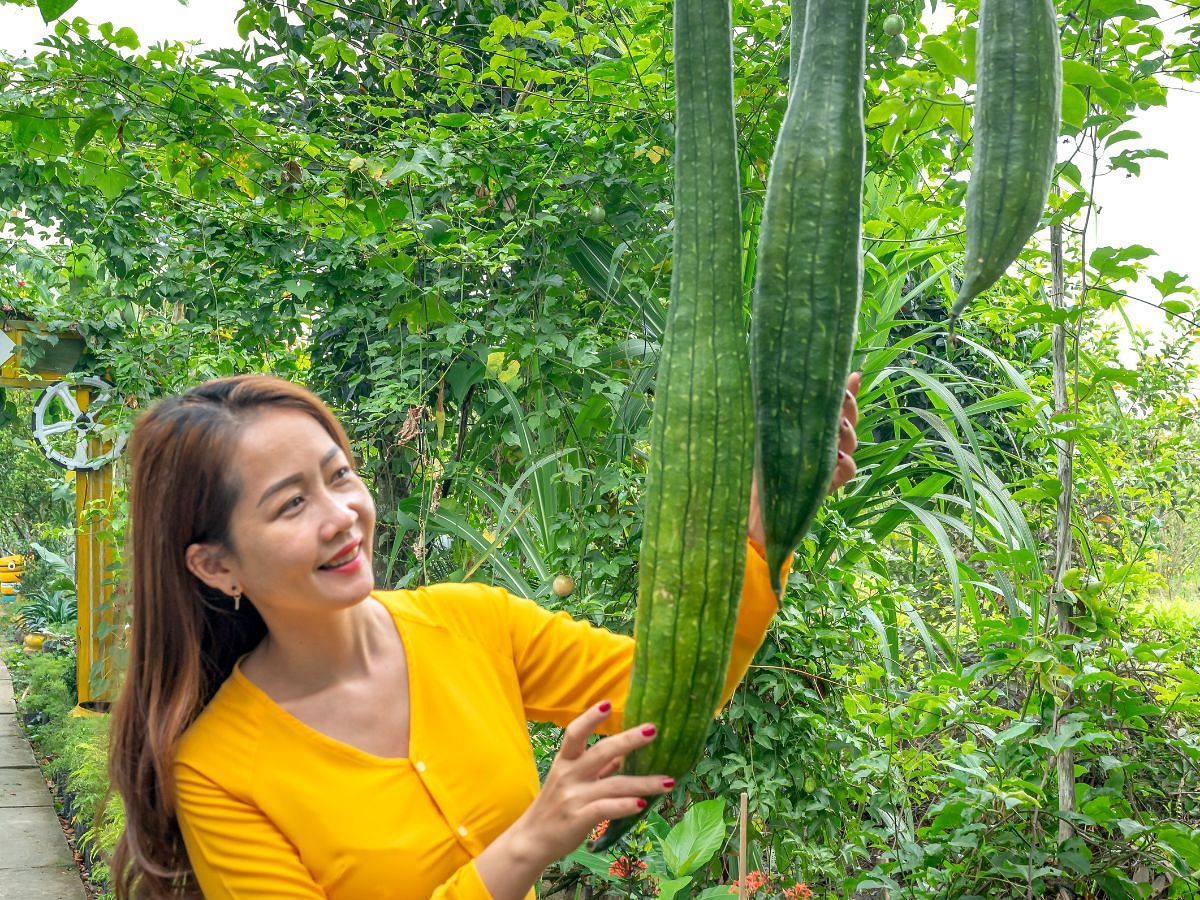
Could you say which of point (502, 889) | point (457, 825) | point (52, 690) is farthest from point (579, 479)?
point (52, 690)

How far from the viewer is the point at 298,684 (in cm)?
158

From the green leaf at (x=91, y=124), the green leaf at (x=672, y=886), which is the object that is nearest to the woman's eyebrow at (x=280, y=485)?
the green leaf at (x=672, y=886)

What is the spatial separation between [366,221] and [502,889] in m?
2.44

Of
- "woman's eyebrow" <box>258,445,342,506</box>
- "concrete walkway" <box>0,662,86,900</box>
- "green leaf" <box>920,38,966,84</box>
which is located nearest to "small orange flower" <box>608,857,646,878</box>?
"woman's eyebrow" <box>258,445,342,506</box>

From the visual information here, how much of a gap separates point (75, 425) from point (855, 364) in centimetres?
495

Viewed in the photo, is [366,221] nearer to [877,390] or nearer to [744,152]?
[744,152]

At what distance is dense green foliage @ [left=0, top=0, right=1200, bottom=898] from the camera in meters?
2.03

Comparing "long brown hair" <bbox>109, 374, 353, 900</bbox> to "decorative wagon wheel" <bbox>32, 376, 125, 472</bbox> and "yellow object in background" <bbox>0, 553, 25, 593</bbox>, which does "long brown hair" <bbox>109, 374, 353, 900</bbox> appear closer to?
"decorative wagon wheel" <bbox>32, 376, 125, 472</bbox>

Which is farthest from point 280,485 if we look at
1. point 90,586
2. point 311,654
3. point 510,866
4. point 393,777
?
point 90,586

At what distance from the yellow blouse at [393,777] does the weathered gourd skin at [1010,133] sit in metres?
0.98

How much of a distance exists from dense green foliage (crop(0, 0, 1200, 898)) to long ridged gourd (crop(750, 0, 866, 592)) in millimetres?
621

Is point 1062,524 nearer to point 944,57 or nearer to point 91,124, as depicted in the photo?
point 944,57

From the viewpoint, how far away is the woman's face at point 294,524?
54.6 inches

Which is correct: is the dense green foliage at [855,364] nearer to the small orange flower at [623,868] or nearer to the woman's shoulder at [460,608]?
the small orange flower at [623,868]
